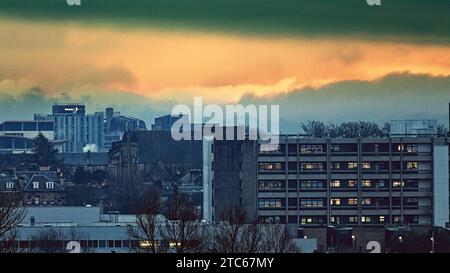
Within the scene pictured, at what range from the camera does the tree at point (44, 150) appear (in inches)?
439

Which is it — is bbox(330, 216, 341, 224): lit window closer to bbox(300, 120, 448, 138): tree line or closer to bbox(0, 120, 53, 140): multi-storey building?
bbox(300, 120, 448, 138): tree line

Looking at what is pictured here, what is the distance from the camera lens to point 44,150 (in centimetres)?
1321

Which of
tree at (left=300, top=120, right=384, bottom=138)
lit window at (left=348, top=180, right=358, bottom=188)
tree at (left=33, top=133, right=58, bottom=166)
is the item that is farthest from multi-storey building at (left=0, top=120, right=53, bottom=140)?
lit window at (left=348, top=180, right=358, bottom=188)

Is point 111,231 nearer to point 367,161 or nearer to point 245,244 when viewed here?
point 245,244

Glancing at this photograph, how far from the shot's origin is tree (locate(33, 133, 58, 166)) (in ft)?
36.6

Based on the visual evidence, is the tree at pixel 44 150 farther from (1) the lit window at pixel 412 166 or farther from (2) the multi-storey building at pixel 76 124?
(1) the lit window at pixel 412 166

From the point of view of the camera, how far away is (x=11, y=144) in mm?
10438

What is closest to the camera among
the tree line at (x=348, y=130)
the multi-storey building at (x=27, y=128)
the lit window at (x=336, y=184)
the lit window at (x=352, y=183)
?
the multi-storey building at (x=27, y=128)

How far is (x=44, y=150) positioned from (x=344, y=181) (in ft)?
14.9

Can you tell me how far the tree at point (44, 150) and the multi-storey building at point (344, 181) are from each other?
211cm

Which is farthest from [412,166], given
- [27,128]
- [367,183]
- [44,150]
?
[27,128]

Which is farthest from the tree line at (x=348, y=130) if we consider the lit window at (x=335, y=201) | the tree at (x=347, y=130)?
the lit window at (x=335, y=201)
